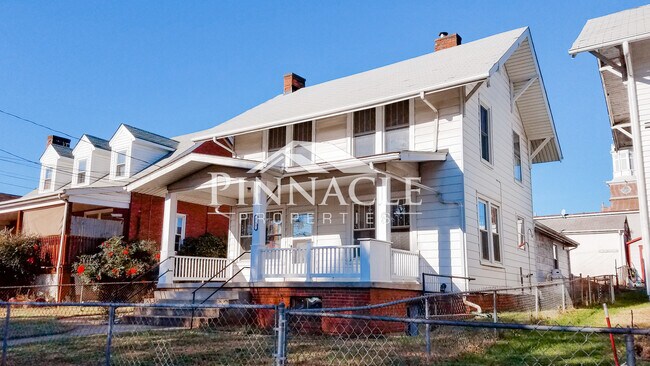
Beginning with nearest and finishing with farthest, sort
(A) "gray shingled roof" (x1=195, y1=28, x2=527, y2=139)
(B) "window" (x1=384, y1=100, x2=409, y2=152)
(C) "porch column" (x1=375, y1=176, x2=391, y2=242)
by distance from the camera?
(C) "porch column" (x1=375, y1=176, x2=391, y2=242)
(A) "gray shingled roof" (x1=195, y1=28, x2=527, y2=139)
(B) "window" (x1=384, y1=100, x2=409, y2=152)

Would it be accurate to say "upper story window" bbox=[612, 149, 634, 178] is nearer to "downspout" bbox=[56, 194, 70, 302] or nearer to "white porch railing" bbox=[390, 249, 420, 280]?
"white porch railing" bbox=[390, 249, 420, 280]

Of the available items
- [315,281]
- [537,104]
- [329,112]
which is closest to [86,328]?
[315,281]

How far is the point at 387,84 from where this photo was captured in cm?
1548

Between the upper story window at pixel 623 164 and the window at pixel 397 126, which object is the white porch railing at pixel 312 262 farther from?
the upper story window at pixel 623 164

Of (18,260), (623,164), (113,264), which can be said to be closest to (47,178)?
(18,260)

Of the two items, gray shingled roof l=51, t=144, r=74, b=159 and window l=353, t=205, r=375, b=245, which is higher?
gray shingled roof l=51, t=144, r=74, b=159

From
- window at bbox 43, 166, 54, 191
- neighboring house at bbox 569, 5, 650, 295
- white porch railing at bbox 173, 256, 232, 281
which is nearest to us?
neighboring house at bbox 569, 5, 650, 295

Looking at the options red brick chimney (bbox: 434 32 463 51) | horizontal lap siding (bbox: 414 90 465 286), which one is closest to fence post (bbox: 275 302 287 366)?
horizontal lap siding (bbox: 414 90 465 286)

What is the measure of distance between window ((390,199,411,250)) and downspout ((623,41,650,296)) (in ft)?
16.5

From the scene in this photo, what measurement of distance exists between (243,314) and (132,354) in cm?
426

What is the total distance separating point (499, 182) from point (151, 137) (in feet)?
48.8

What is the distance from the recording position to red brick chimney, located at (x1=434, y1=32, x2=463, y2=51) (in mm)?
18328

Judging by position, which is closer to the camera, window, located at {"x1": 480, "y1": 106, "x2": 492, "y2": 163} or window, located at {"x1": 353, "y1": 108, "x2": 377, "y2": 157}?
window, located at {"x1": 353, "y1": 108, "x2": 377, "y2": 157}

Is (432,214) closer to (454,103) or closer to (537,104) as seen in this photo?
(454,103)
